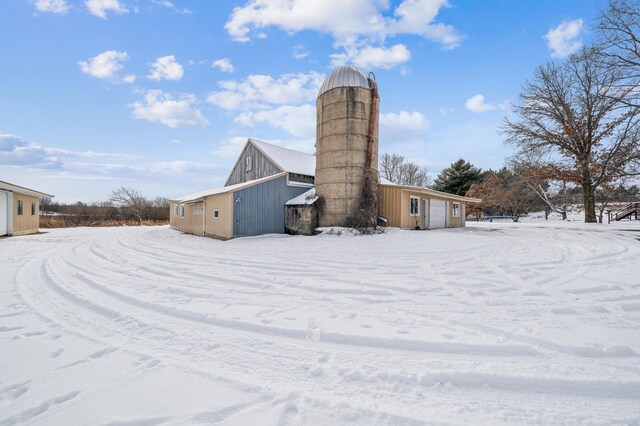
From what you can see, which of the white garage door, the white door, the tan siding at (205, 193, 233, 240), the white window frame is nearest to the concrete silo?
the tan siding at (205, 193, 233, 240)

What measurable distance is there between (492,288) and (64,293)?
7044 mm

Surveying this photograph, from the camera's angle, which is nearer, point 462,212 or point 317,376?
point 317,376

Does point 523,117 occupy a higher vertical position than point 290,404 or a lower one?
higher

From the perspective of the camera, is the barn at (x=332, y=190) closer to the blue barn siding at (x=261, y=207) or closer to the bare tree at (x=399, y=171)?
the blue barn siding at (x=261, y=207)

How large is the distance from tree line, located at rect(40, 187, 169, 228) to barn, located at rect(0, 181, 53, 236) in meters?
7.68

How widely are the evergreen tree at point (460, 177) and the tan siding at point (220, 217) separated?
103 ft

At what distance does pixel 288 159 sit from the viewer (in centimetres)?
1892

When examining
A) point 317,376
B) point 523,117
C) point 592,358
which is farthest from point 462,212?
point 317,376

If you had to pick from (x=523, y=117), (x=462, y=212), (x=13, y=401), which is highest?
(x=523, y=117)

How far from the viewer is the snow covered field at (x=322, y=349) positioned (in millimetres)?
1894

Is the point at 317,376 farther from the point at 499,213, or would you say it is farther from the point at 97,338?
the point at 499,213

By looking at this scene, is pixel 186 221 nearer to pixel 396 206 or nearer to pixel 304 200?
pixel 304 200

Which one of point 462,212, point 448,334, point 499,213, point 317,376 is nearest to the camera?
point 317,376

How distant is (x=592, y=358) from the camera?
2486mm
